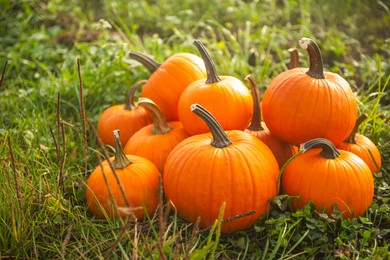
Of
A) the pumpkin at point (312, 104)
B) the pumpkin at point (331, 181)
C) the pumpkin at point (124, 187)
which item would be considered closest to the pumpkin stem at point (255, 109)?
the pumpkin at point (312, 104)

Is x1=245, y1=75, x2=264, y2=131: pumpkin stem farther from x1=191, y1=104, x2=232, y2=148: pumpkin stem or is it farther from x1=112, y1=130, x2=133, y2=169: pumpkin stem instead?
x1=112, y1=130, x2=133, y2=169: pumpkin stem

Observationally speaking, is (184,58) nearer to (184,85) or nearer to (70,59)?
(184,85)

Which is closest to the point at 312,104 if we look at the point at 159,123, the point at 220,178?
the point at 220,178

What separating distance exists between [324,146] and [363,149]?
46cm

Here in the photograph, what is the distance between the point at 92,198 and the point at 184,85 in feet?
3.44

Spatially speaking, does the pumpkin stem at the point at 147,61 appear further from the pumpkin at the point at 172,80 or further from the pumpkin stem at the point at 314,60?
the pumpkin stem at the point at 314,60

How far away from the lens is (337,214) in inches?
96.6

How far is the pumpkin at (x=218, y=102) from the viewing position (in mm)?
2789

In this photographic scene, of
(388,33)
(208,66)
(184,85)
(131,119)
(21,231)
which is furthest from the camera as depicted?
(388,33)

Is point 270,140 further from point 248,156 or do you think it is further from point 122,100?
point 122,100

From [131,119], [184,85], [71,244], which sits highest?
[184,85]

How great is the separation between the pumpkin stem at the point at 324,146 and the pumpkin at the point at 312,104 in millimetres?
144

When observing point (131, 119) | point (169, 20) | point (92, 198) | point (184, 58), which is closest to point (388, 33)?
point (169, 20)

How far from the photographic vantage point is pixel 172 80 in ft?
10.6
